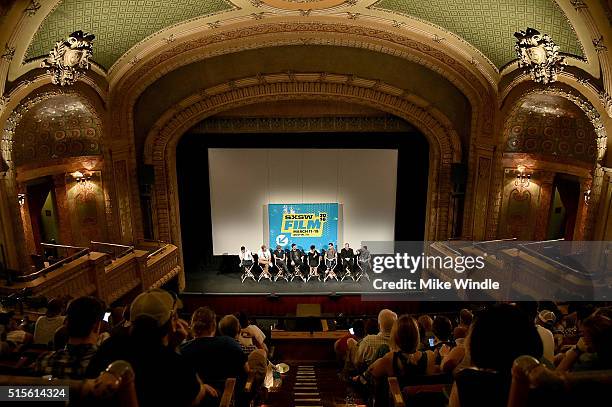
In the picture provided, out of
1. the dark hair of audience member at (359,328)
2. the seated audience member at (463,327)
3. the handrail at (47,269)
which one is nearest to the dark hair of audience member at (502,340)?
the seated audience member at (463,327)

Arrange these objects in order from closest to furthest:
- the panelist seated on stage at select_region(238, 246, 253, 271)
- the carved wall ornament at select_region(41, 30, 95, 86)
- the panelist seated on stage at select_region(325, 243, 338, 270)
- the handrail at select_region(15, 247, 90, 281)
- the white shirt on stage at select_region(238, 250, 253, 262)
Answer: the handrail at select_region(15, 247, 90, 281) < the carved wall ornament at select_region(41, 30, 95, 86) < the panelist seated on stage at select_region(325, 243, 338, 270) < the panelist seated on stage at select_region(238, 246, 253, 271) < the white shirt on stage at select_region(238, 250, 253, 262)

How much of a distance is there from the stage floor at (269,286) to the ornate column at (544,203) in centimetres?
425

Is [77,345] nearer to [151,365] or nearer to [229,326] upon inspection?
[151,365]

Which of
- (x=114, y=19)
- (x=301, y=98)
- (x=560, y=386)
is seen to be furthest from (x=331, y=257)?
(x=560, y=386)

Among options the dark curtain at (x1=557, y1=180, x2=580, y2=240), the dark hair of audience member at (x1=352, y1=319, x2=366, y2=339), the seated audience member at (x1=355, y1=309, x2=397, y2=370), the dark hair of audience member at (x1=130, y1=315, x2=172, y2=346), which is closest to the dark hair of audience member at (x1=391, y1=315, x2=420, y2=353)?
the seated audience member at (x1=355, y1=309, x2=397, y2=370)

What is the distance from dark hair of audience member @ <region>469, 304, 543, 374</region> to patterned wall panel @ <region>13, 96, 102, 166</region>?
10514 millimetres

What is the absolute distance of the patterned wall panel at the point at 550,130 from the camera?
34.0 feet

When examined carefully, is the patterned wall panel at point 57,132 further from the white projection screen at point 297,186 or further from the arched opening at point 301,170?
the white projection screen at point 297,186

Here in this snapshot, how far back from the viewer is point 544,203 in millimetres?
11781

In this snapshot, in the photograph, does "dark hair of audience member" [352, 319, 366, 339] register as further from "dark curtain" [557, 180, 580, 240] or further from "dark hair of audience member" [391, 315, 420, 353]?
"dark curtain" [557, 180, 580, 240]

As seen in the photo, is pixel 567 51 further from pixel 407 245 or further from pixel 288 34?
pixel 407 245

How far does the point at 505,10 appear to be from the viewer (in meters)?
7.90

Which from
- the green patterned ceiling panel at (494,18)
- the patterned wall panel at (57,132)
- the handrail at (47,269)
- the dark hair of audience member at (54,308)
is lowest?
the handrail at (47,269)

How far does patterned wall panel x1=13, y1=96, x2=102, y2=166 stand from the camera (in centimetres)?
1044
